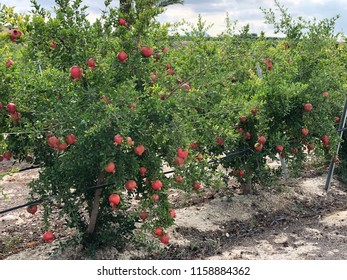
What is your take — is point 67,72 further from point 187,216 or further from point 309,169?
point 309,169

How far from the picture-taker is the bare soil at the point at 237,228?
4.63 meters

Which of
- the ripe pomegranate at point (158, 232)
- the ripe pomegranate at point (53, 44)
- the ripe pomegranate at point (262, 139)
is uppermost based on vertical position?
the ripe pomegranate at point (53, 44)

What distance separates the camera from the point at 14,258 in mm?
4645

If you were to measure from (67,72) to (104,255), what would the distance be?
1616 millimetres

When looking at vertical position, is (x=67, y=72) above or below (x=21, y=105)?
above

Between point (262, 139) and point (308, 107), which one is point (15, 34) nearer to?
point (262, 139)

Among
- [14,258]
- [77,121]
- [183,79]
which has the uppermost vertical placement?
[183,79]

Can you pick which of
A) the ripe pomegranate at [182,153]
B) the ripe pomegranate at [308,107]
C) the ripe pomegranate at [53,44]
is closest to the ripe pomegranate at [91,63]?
the ripe pomegranate at [53,44]

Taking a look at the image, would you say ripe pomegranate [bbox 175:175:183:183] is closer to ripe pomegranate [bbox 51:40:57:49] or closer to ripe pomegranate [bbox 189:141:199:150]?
ripe pomegranate [bbox 189:141:199:150]

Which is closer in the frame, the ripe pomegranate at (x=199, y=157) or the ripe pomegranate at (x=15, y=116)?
the ripe pomegranate at (x=15, y=116)

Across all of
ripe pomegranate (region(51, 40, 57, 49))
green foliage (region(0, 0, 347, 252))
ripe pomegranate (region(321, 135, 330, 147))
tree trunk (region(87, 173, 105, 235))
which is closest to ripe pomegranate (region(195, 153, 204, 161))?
green foliage (region(0, 0, 347, 252))

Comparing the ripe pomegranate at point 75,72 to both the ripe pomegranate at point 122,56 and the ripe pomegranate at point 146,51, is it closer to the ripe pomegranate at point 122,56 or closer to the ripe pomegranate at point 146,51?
the ripe pomegranate at point 122,56

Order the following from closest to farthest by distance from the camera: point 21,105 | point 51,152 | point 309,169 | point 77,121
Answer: point 77,121 < point 21,105 < point 51,152 < point 309,169

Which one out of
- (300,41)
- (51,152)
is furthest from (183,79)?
(300,41)
